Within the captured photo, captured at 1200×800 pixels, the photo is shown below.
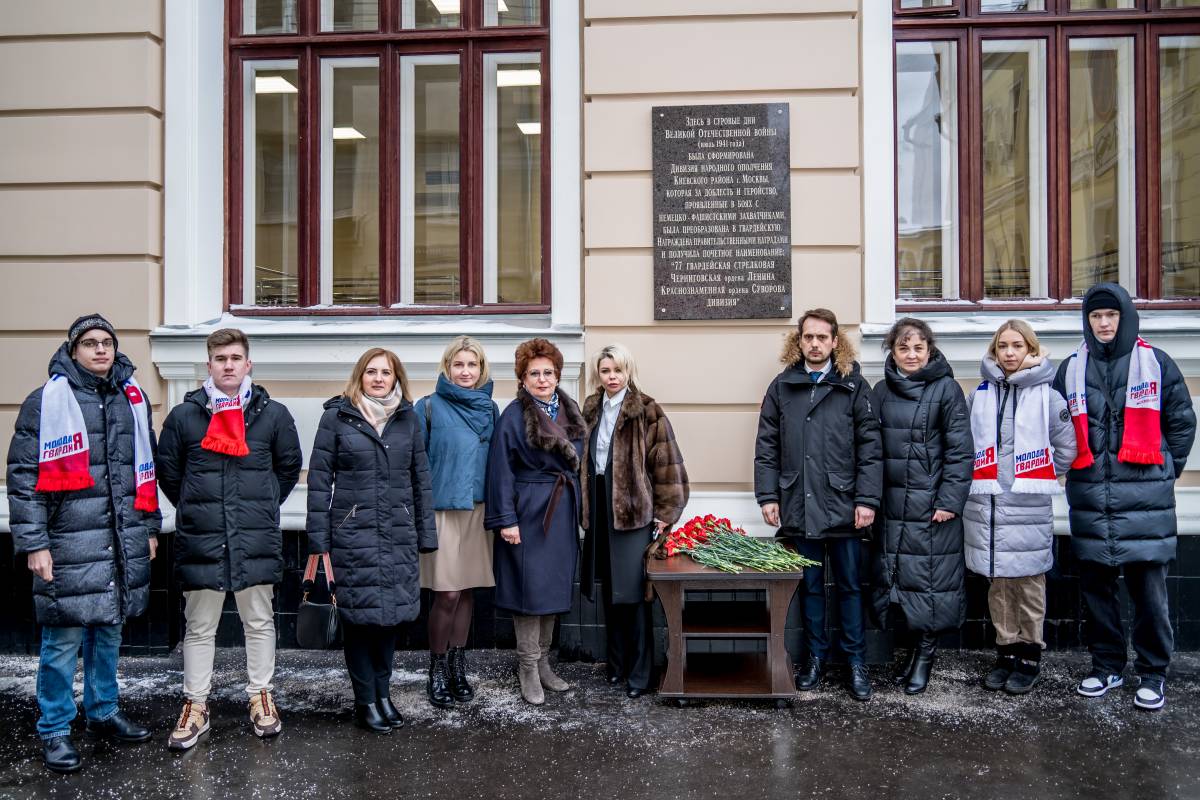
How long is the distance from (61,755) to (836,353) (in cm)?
430

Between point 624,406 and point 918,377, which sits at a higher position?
point 918,377

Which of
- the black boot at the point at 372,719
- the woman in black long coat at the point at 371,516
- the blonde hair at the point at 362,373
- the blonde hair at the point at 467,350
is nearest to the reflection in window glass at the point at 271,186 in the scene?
the blonde hair at the point at 467,350

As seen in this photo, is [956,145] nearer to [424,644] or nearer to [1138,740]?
[1138,740]

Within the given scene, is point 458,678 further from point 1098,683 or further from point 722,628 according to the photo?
point 1098,683

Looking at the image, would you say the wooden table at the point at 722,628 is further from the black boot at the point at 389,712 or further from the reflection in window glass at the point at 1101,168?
the reflection in window glass at the point at 1101,168

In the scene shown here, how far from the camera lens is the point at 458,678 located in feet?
16.3

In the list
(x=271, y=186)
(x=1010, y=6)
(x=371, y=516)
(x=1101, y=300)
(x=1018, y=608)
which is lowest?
Result: (x=1018, y=608)

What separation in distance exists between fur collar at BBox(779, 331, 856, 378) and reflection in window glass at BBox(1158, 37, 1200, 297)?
2707mm

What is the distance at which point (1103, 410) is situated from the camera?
487 centimetres

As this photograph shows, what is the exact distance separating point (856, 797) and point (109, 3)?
638cm

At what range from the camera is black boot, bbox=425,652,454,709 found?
15.9ft

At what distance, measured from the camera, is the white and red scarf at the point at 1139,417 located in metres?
4.78

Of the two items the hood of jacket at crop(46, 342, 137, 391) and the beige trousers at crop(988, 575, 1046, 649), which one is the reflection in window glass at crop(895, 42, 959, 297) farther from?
the hood of jacket at crop(46, 342, 137, 391)

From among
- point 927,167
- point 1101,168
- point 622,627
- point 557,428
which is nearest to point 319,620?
point 557,428
